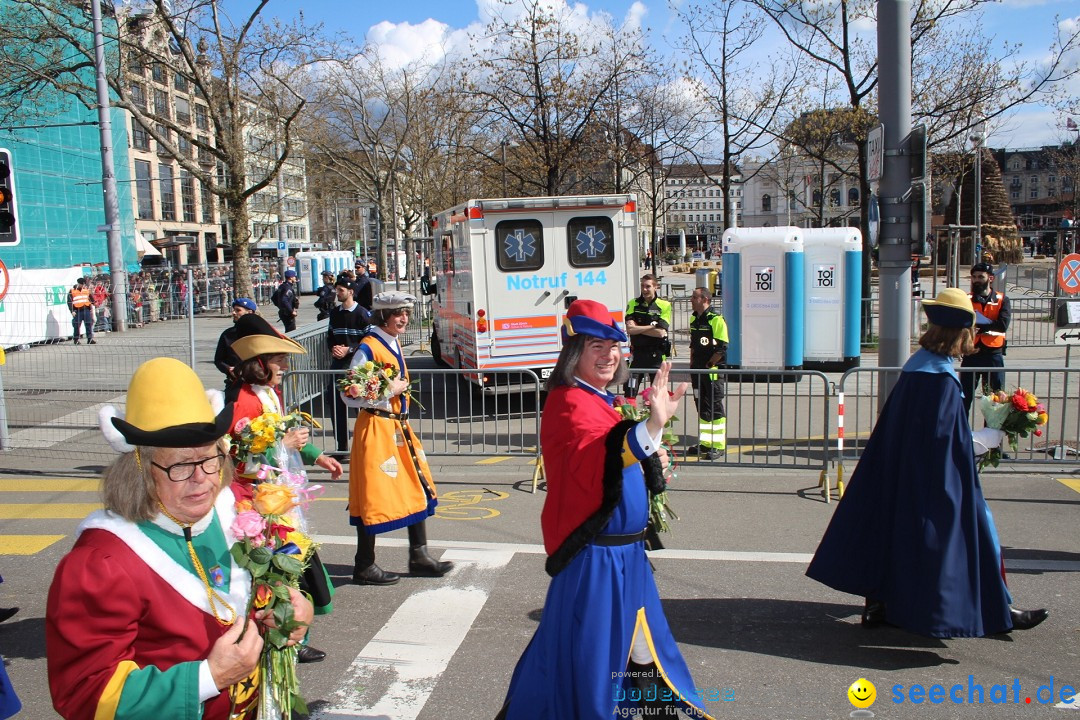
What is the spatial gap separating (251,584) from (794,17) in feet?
62.4

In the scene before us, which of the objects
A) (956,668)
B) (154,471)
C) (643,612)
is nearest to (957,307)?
(956,668)

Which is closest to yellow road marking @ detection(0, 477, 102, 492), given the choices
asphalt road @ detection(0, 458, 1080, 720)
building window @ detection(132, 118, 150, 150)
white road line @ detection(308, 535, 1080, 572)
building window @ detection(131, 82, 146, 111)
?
asphalt road @ detection(0, 458, 1080, 720)

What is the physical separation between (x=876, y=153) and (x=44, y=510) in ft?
28.3

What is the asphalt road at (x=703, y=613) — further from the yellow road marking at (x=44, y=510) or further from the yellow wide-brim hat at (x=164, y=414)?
the yellow wide-brim hat at (x=164, y=414)

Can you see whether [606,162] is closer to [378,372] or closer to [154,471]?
[378,372]

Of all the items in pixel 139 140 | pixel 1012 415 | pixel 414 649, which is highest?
pixel 139 140

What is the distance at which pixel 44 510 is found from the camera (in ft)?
26.1

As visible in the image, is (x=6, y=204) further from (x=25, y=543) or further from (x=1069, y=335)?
(x=1069, y=335)

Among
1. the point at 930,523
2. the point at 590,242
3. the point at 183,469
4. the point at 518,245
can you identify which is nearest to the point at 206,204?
the point at 518,245

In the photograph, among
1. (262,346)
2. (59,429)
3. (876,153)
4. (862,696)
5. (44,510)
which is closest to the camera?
(862,696)

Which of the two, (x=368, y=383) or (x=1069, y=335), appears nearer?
(x=368, y=383)

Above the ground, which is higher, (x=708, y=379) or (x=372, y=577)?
(x=708, y=379)

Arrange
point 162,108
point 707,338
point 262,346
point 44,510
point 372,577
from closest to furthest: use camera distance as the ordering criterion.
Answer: point 262,346 → point 372,577 → point 44,510 → point 707,338 → point 162,108

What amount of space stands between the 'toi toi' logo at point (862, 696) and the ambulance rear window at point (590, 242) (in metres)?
8.87
